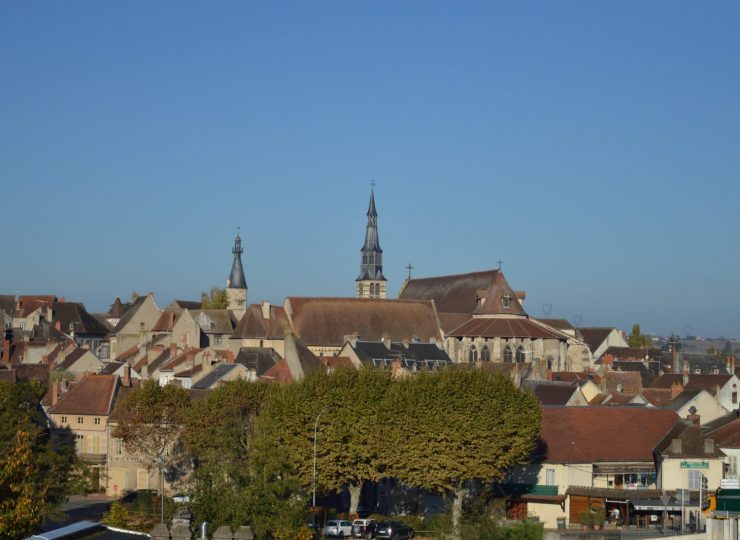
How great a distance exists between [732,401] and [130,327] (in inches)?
2684

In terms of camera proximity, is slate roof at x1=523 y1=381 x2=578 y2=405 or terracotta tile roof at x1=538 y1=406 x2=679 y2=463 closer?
terracotta tile roof at x1=538 y1=406 x2=679 y2=463

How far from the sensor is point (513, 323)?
131 m

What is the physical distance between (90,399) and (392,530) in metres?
30.5

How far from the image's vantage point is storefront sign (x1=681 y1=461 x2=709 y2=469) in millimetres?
66000

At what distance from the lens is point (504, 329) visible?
129250 mm

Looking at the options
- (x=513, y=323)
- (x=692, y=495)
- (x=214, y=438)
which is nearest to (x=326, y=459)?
(x=214, y=438)

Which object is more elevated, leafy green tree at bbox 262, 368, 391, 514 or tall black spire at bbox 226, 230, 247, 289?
tall black spire at bbox 226, 230, 247, 289

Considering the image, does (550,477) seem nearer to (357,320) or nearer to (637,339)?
(357,320)

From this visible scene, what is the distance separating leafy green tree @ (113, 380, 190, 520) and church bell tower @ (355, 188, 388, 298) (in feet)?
320

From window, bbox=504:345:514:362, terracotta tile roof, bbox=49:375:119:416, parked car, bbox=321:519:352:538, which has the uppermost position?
window, bbox=504:345:514:362

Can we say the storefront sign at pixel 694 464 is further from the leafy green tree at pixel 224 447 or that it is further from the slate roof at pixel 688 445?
the leafy green tree at pixel 224 447

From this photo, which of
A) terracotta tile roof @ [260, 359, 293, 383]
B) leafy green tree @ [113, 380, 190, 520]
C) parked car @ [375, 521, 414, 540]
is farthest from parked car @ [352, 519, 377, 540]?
terracotta tile roof @ [260, 359, 293, 383]

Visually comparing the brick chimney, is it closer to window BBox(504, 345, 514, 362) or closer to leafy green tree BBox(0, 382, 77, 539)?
leafy green tree BBox(0, 382, 77, 539)

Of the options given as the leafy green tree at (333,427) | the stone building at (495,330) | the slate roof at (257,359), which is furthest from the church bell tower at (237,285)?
the leafy green tree at (333,427)
